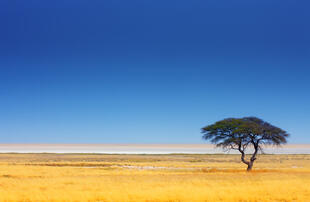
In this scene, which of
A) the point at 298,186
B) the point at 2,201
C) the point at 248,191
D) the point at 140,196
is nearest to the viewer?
the point at 2,201

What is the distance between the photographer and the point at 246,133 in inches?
1677

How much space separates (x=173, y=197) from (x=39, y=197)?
7.24 meters

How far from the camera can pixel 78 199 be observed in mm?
18297

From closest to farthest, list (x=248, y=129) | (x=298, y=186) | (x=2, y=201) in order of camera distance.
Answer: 1. (x=2, y=201)
2. (x=298, y=186)
3. (x=248, y=129)

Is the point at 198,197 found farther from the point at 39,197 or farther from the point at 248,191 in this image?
the point at 39,197

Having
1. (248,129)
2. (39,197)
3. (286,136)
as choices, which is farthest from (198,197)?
(286,136)

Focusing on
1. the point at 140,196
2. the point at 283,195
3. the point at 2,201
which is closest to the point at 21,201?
the point at 2,201

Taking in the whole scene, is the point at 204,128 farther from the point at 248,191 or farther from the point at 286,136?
the point at 248,191

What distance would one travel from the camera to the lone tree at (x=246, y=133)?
138ft

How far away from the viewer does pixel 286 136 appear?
4338 cm

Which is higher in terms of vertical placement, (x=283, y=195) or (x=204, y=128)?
(x=204, y=128)

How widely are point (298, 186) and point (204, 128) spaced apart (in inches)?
858

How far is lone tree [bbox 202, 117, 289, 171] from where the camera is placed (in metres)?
42.2

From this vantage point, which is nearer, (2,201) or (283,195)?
(2,201)
